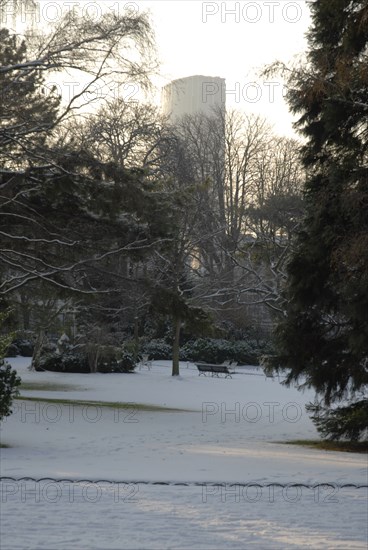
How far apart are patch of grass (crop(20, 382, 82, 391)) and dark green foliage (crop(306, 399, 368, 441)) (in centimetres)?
1454

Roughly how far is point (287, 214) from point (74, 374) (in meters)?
11.6

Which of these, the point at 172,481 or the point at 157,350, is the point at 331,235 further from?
the point at 157,350

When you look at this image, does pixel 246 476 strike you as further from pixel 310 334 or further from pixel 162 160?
pixel 162 160

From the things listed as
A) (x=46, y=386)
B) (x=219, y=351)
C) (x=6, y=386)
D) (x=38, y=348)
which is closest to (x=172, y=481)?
(x=6, y=386)

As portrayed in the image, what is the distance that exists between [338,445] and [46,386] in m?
16.0

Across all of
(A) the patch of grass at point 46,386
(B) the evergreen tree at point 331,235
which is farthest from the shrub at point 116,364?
(B) the evergreen tree at point 331,235

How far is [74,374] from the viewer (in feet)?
117

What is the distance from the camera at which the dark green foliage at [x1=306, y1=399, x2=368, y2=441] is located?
1517 cm

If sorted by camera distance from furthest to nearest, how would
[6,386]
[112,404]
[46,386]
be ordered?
[46,386] < [112,404] < [6,386]

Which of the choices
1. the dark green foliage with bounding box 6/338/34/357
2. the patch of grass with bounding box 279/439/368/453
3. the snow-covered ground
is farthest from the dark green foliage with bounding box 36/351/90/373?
the patch of grass with bounding box 279/439/368/453

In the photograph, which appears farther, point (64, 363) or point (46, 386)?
point (64, 363)

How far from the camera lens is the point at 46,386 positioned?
29.8 metres

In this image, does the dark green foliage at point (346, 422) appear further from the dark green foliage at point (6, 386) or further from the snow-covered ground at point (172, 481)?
the dark green foliage at point (6, 386)

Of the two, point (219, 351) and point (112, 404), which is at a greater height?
point (219, 351)
